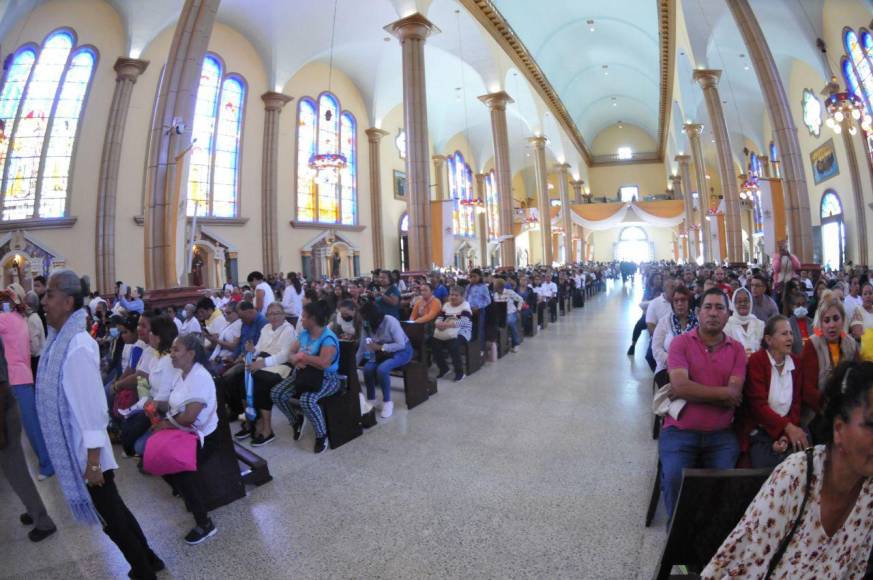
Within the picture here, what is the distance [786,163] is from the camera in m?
9.88

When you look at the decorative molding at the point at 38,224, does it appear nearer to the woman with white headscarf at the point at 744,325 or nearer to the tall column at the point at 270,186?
the tall column at the point at 270,186

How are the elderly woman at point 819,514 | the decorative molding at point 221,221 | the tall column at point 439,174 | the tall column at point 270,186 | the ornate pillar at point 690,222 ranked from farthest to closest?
the tall column at point 439,174 < the ornate pillar at point 690,222 < the tall column at point 270,186 < the decorative molding at point 221,221 < the elderly woman at point 819,514

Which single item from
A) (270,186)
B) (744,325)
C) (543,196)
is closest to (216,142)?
(270,186)

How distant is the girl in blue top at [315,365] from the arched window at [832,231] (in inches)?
730

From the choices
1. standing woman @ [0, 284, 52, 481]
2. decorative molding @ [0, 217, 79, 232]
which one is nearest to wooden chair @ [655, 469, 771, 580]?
standing woman @ [0, 284, 52, 481]

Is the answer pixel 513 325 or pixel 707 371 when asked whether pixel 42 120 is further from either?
pixel 707 371

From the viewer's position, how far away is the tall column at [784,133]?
9.79 metres

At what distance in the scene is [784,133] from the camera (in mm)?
9852

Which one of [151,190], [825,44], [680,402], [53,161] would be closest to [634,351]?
[680,402]

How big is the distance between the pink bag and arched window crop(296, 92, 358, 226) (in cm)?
1733

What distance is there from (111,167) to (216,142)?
3801mm

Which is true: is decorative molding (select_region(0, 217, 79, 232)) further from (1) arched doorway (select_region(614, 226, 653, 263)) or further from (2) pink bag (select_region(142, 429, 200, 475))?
(1) arched doorway (select_region(614, 226, 653, 263))

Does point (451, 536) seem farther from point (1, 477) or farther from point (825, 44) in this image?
point (825, 44)

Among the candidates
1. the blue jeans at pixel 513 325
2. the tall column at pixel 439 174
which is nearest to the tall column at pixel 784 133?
the blue jeans at pixel 513 325
